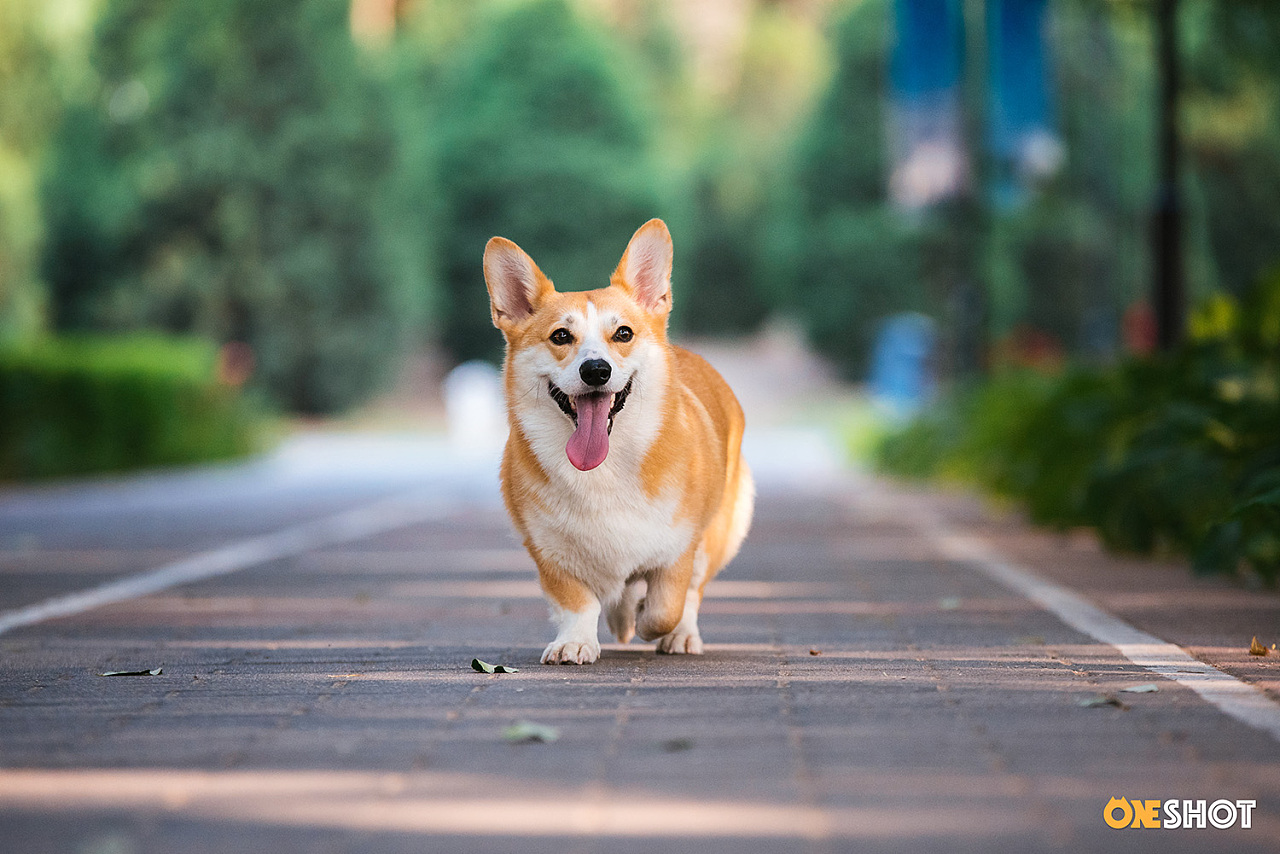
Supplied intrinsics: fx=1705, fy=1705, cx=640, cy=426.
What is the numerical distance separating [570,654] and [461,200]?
53.6 m

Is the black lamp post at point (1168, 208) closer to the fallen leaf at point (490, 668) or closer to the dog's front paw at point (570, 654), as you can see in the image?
the dog's front paw at point (570, 654)

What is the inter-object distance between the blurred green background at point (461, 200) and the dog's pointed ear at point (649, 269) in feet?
56.3

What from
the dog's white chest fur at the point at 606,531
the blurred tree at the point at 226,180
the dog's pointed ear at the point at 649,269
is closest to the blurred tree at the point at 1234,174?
the blurred tree at the point at 226,180

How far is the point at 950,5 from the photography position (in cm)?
2045

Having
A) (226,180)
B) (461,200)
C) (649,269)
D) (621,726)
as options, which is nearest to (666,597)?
(649,269)

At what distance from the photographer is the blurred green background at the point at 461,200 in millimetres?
42656

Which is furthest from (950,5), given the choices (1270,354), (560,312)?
(560,312)

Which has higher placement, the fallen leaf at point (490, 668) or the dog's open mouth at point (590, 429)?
the dog's open mouth at point (590, 429)

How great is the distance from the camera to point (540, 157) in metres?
57.7

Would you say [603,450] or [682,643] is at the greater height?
[603,450]

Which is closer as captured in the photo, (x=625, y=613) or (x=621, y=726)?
(x=621, y=726)

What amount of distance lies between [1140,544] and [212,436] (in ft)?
64.3

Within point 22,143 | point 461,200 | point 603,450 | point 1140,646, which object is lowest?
point 1140,646

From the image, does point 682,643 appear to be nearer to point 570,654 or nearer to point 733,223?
point 570,654
